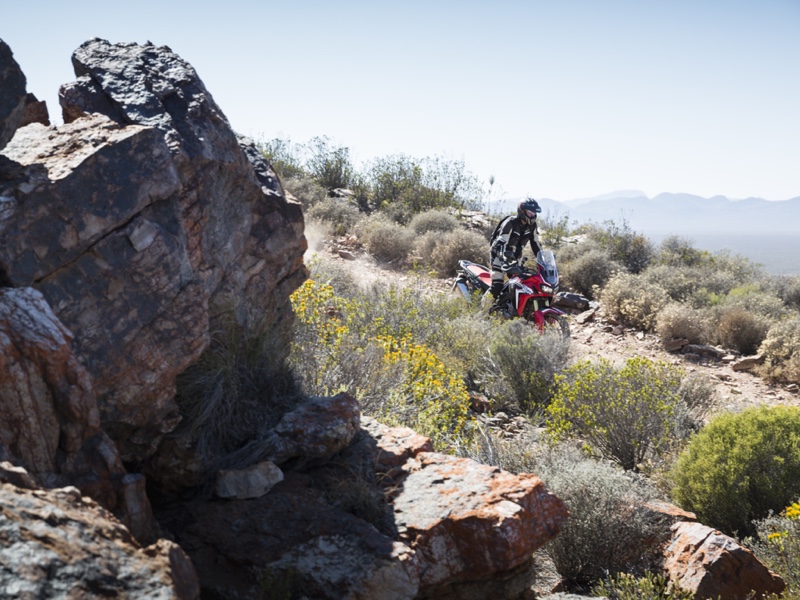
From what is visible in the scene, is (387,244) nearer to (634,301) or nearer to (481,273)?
(481,273)

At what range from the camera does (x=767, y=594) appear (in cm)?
371

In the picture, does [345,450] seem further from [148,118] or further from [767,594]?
[767,594]

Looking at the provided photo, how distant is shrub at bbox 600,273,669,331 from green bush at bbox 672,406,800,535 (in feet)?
21.7

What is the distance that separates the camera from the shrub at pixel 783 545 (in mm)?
3906

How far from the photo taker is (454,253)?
15.2 m

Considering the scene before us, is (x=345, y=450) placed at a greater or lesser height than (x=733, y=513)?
greater

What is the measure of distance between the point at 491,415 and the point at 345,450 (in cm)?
356

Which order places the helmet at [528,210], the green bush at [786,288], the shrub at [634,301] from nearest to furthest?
1. the helmet at [528,210]
2. the shrub at [634,301]
3. the green bush at [786,288]

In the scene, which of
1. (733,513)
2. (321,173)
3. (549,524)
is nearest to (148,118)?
(549,524)

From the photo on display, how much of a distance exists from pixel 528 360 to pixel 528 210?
2728mm

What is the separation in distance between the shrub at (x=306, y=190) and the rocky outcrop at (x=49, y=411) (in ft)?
51.0

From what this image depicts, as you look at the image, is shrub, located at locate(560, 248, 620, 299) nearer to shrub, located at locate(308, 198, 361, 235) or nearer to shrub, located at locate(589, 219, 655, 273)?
shrub, located at locate(589, 219, 655, 273)

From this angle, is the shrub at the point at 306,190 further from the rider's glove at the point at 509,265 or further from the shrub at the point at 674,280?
the rider's glove at the point at 509,265

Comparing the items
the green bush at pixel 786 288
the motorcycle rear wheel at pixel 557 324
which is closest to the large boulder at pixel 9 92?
the motorcycle rear wheel at pixel 557 324
